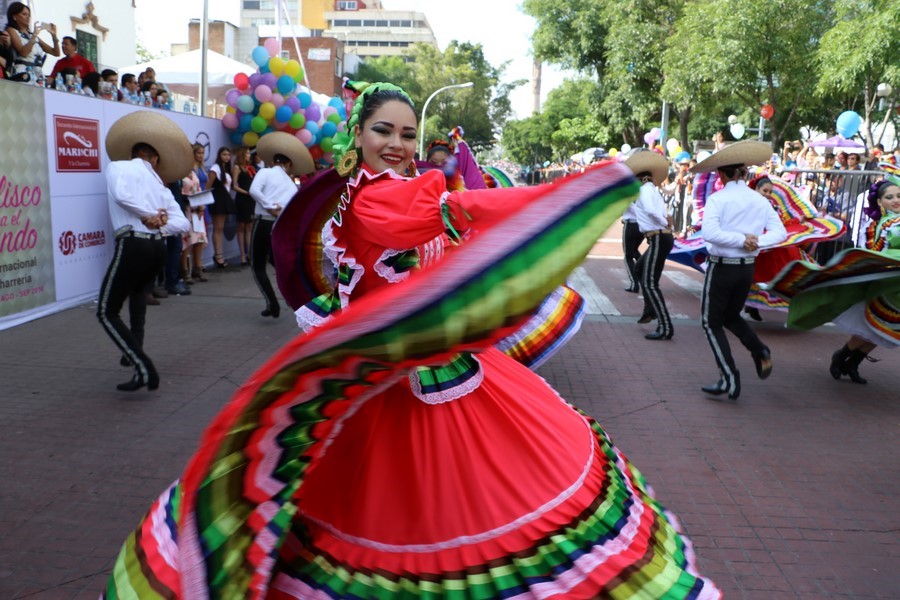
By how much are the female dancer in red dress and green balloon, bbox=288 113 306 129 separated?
1060 cm

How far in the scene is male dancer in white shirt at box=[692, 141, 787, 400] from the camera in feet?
18.8

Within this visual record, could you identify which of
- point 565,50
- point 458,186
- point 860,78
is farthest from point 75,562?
point 565,50

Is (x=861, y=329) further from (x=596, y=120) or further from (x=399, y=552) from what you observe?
(x=596, y=120)

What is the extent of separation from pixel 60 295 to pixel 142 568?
7.74 meters

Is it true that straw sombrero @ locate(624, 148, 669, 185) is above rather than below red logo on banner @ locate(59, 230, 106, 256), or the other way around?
above

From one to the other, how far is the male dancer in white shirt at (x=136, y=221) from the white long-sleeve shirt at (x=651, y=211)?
4654mm

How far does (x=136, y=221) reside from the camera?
18.7ft

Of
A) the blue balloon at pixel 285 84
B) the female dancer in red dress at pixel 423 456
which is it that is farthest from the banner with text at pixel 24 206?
the female dancer in red dress at pixel 423 456

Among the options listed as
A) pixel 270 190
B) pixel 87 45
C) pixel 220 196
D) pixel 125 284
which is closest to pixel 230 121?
pixel 220 196

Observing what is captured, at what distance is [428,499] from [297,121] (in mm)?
11306

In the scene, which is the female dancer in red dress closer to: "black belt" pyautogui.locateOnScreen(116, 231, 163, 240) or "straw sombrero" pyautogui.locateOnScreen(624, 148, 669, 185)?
"black belt" pyautogui.locateOnScreen(116, 231, 163, 240)

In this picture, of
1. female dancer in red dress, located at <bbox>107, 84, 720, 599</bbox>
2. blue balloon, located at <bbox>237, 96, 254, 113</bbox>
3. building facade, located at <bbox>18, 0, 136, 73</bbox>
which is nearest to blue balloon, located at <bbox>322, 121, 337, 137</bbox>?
blue balloon, located at <bbox>237, 96, 254, 113</bbox>

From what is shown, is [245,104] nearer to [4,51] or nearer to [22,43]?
[22,43]

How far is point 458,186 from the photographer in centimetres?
228
